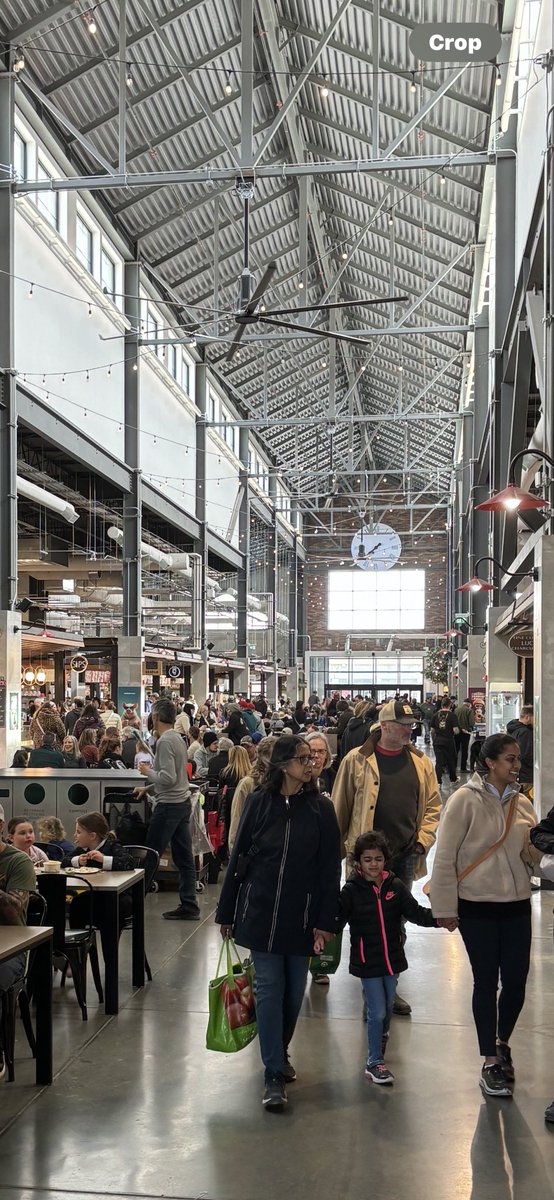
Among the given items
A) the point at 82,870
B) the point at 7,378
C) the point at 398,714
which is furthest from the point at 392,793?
the point at 7,378

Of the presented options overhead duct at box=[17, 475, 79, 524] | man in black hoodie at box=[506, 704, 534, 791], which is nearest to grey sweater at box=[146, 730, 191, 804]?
man in black hoodie at box=[506, 704, 534, 791]

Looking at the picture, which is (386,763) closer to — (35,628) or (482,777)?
(482,777)

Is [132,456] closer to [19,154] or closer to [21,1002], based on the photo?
[19,154]

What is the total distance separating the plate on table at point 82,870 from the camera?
230 inches

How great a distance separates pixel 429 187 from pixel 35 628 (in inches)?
439

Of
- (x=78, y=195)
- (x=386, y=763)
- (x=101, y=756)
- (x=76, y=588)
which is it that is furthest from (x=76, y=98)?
(x=386, y=763)

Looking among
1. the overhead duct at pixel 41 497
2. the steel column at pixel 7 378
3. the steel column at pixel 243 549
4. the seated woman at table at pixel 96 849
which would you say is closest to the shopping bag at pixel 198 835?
the seated woman at table at pixel 96 849

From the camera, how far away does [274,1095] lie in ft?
14.1

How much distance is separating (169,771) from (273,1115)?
3494 millimetres

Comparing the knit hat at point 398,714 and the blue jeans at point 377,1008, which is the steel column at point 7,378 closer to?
the knit hat at point 398,714

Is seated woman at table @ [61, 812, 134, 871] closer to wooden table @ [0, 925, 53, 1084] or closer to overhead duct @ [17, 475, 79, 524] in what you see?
wooden table @ [0, 925, 53, 1084]

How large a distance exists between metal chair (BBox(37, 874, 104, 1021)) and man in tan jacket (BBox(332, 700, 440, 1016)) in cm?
139

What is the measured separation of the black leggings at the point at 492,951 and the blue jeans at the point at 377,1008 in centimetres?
38

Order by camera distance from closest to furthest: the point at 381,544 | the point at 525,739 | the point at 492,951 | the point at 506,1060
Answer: the point at 492,951, the point at 506,1060, the point at 525,739, the point at 381,544
